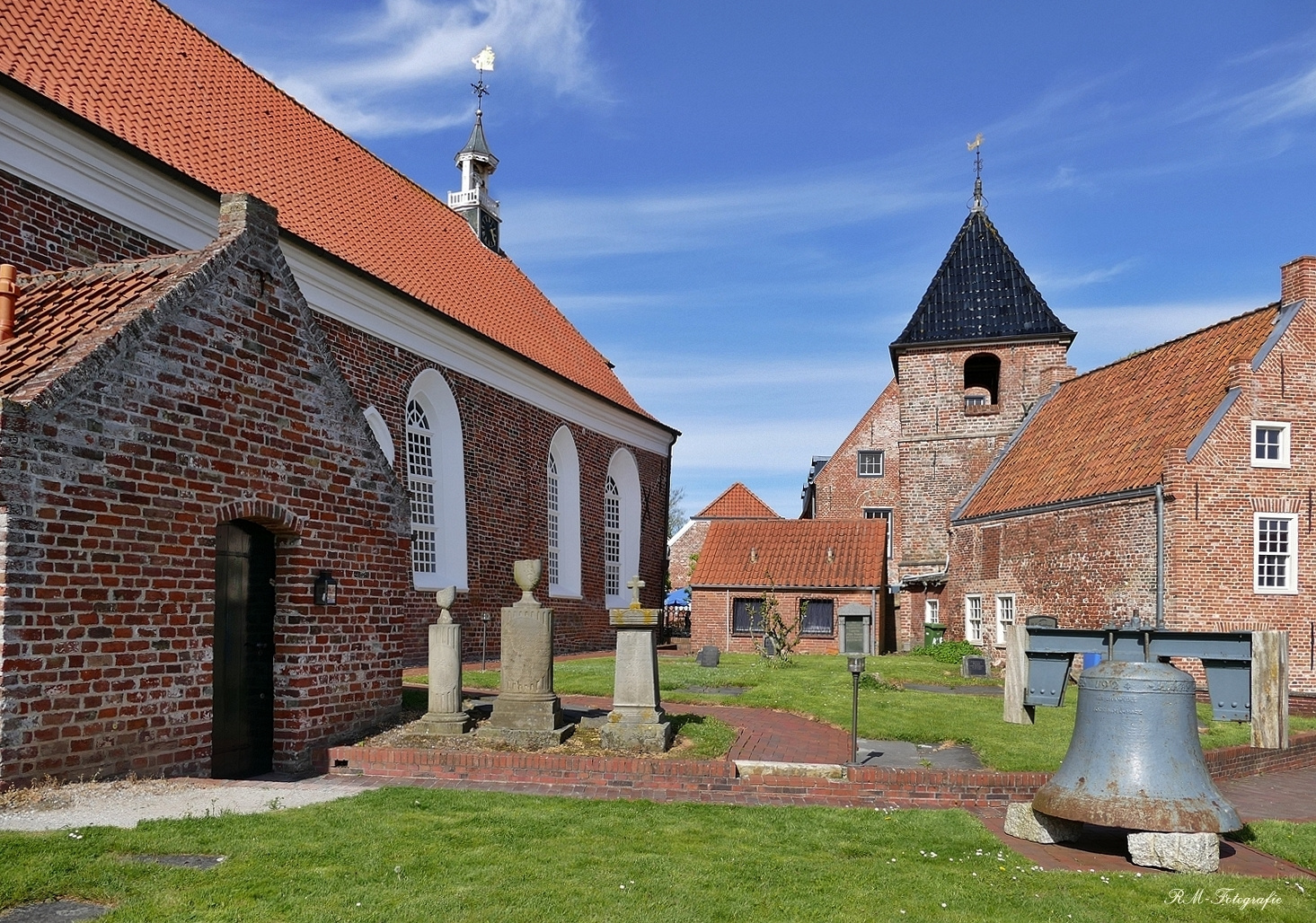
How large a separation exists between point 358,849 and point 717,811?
2888mm

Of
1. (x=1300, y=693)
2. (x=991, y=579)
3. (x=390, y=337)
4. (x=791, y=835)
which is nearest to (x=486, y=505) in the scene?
(x=390, y=337)

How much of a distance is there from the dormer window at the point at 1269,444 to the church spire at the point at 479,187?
19.7m

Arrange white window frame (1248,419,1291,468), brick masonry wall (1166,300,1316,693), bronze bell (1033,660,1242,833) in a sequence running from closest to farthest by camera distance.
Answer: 1. bronze bell (1033,660,1242,833)
2. brick masonry wall (1166,300,1316,693)
3. white window frame (1248,419,1291,468)

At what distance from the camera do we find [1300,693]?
19281mm

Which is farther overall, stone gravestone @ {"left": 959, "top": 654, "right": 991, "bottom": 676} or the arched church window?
the arched church window

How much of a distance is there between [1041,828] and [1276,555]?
1557 centimetres

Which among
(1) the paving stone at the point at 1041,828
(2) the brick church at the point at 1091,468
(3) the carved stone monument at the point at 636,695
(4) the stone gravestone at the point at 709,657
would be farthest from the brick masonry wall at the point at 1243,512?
(1) the paving stone at the point at 1041,828

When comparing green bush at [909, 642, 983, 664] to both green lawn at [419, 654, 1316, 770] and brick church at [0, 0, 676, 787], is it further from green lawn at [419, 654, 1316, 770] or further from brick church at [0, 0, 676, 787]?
brick church at [0, 0, 676, 787]

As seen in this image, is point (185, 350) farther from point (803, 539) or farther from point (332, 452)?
point (803, 539)

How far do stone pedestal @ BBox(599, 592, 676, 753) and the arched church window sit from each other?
24.4 m

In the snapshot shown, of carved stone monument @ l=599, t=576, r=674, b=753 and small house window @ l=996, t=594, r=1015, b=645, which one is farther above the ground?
carved stone monument @ l=599, t=576, r=674, b=753

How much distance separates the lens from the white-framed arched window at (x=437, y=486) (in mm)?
19344

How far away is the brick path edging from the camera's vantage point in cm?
847

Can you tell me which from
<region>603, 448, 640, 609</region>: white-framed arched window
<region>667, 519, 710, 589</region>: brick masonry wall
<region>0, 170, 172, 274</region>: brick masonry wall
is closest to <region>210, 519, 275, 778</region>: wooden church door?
<region>0, 170, 172, 274</region>: brick masonry wall
